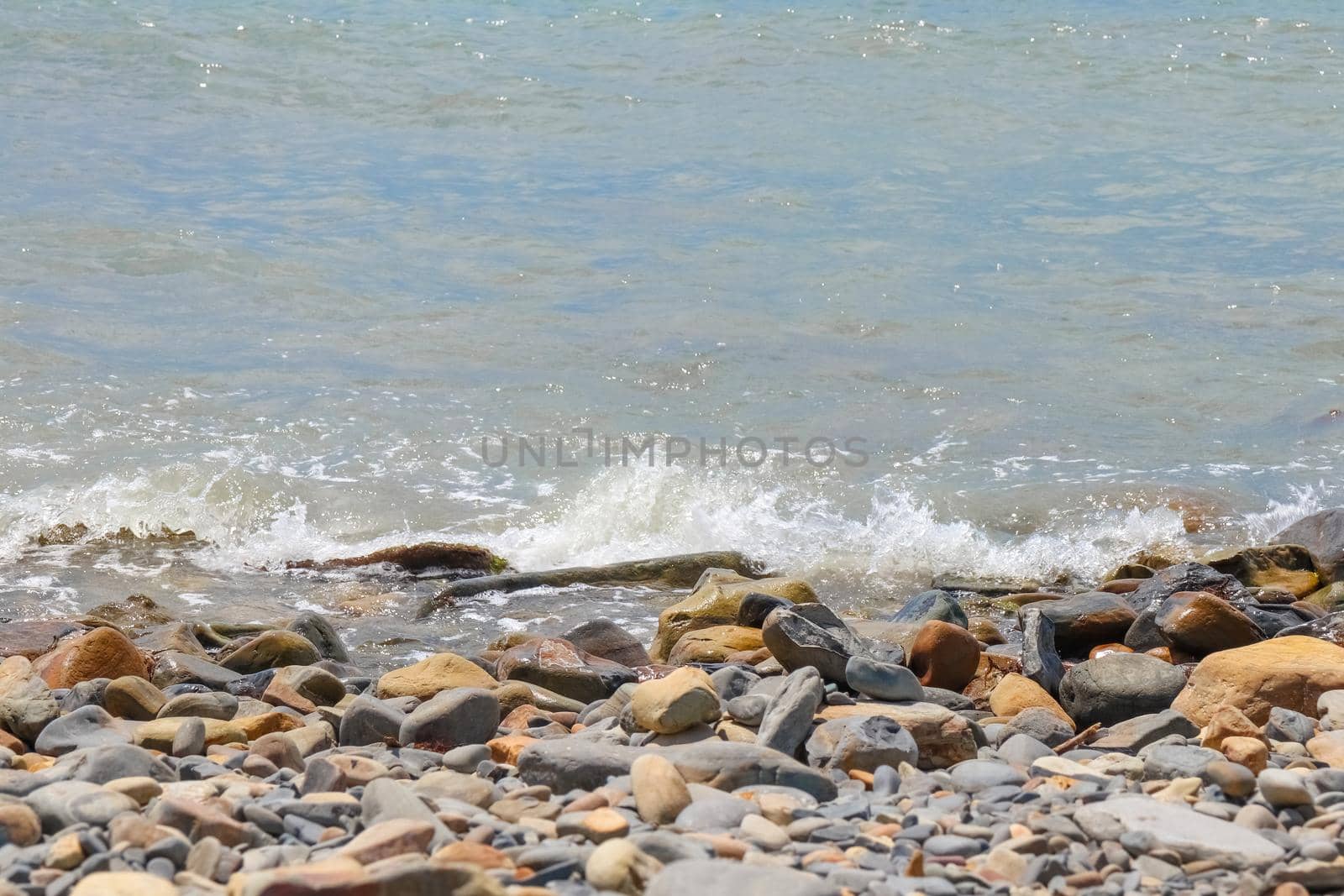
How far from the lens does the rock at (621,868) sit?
9.02ft

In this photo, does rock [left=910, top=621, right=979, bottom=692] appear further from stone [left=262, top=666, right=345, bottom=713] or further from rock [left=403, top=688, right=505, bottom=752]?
stone [left=262, top=666, right=345, bottom=713]

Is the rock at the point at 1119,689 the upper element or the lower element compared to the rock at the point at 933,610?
upper

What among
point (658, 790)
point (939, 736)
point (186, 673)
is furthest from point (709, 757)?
point (186, 673)

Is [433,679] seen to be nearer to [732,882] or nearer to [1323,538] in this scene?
[732,882]

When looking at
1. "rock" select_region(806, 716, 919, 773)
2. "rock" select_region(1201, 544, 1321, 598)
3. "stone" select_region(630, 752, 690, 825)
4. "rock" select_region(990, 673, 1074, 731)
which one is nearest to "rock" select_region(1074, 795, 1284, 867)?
"rock" select_region(806, 716, 919, 773)

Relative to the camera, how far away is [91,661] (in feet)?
16.2

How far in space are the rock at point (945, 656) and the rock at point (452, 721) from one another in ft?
5.36

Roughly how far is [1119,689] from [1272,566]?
115 inches

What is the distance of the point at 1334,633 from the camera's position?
18.4 feet

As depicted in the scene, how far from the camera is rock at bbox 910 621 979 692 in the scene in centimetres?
495

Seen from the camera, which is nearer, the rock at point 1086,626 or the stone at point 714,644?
the stone at point 714,644

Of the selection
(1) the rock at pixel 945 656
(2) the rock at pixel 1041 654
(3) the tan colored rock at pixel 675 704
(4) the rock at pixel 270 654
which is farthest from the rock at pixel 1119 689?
(4) the rock at pixel 270 654

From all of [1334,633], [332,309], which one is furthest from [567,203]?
[1334,633]

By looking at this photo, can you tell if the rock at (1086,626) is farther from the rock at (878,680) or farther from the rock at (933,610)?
the rock at (878,680)
